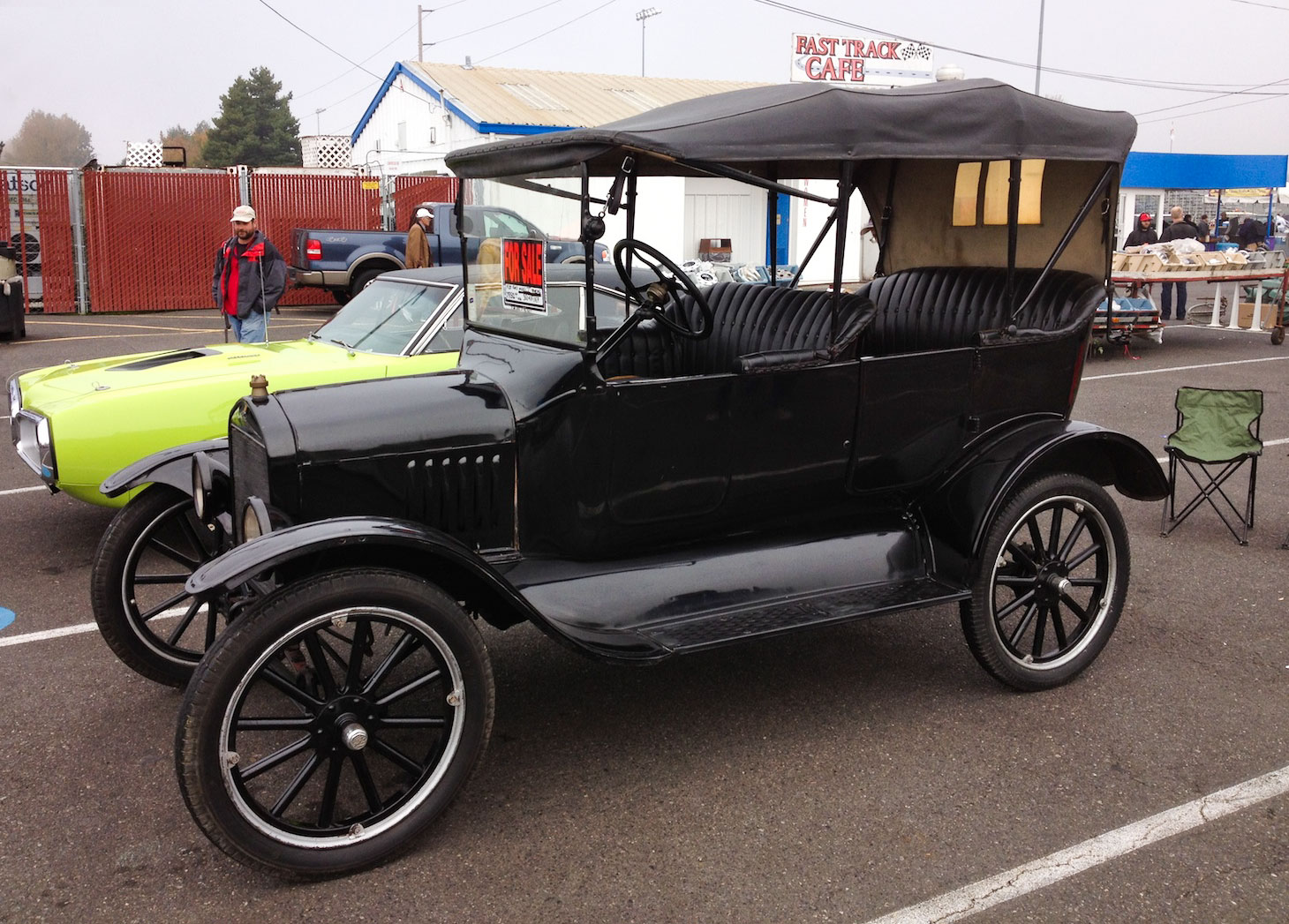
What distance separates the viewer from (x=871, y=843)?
3.12 meters

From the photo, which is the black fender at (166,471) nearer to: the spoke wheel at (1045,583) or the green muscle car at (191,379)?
the green muscle car at (191,379)

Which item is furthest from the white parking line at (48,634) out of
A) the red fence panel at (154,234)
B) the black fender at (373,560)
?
the red fence panel at (154,234)

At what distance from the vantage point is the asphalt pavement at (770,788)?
2861 mm

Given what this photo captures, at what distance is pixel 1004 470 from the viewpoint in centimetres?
398

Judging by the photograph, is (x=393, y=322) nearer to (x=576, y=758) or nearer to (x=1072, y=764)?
(x=576, y=758)

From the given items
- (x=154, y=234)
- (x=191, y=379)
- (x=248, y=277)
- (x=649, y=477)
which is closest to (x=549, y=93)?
(x=154, y=234)

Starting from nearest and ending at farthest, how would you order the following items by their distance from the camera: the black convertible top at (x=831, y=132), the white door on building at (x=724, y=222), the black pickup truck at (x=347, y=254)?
1. the black convertible top at (x=831, y=132)
2. the black pickup truck at (x=347, y=254)
3. the white door on building at (x=724, y=222)

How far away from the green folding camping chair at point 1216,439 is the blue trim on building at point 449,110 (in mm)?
15525

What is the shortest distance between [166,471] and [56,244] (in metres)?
15.4

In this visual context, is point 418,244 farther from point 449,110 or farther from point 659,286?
point 449,110

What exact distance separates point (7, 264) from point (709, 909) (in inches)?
581

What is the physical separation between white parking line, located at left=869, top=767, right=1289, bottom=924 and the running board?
0.93 m

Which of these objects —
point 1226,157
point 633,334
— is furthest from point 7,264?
point 1226,157

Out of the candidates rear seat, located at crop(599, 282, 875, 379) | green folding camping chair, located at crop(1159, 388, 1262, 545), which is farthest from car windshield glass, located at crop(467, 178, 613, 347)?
green folding camping chair, located at crop(1159, 388, 1262, 545)
